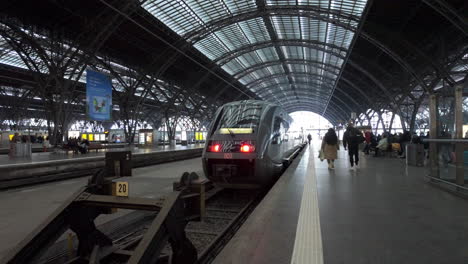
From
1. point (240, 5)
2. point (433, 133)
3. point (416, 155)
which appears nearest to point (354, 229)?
point (433, 133)

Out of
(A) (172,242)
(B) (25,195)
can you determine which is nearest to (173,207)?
Answer: (A) (172,242)

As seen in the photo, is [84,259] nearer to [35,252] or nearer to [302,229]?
[35,252]

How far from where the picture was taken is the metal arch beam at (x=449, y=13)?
15.5m

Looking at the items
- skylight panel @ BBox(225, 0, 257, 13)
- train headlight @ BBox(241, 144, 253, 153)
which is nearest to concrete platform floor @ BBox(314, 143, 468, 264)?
train headlight @ BBox(241, 144, 253, 153)

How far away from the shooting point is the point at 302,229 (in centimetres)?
393

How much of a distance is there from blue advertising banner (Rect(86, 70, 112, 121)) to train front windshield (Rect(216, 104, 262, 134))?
9.91 m

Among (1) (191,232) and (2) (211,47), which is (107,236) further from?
(2) (211,47)

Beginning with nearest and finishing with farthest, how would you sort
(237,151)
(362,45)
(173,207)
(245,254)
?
(173,207)
(245,254)
(237,151)
(362,45)

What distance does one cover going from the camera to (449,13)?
16547 mm

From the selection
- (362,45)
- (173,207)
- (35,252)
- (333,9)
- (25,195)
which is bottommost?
(25,195)

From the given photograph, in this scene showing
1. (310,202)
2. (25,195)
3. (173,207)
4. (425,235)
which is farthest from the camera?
(25,195)

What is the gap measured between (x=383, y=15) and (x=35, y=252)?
78.8ft

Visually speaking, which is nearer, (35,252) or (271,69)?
(35,252)

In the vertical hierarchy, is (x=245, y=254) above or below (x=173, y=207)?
below
